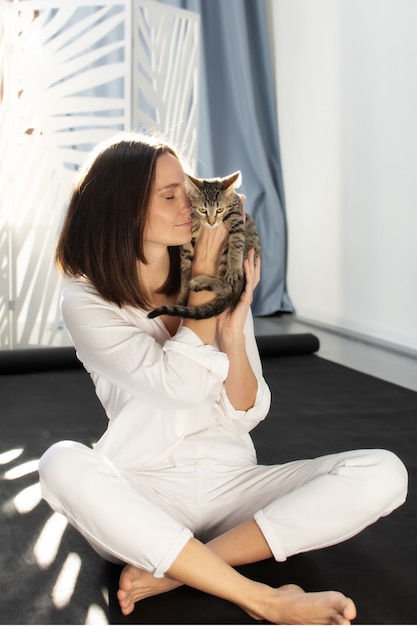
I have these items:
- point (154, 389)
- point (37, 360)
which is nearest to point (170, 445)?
point (154, 389)

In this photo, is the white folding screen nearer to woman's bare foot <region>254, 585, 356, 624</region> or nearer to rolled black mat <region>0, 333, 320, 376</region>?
rolled black mat <region>0, 333, 320, 376</region>

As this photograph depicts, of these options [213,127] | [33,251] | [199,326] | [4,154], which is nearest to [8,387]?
[33,251]

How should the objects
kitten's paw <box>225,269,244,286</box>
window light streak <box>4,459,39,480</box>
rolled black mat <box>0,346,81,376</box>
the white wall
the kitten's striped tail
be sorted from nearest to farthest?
1. the kitten's striped tail
2. kitten's paw <box>225,269,244,286</box>
3. window light streak <box>4,459,39,480</box>
4. rolled black mat <box>0,346,81,376</box>
5. the white wall

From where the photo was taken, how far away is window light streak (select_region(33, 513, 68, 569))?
170 centimetres

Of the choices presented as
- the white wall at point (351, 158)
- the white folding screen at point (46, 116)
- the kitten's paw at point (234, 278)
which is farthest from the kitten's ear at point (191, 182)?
the white wall at point (351, 158)

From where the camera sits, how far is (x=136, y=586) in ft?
4.80

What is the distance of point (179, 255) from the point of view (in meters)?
1.87

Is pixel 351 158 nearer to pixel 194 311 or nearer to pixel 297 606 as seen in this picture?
pixel 194 311

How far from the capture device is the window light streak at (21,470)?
2.21 meters

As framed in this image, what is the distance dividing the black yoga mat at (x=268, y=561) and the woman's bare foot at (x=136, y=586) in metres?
0.02

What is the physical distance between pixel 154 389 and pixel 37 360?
6.96 ft

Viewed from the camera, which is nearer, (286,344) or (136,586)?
(136,586)

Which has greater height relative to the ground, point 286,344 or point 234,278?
point 234,278

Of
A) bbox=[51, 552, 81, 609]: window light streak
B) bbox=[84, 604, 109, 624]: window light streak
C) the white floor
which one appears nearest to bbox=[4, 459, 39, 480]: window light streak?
bbox=[51, 552, 81, 609]: window light streak
